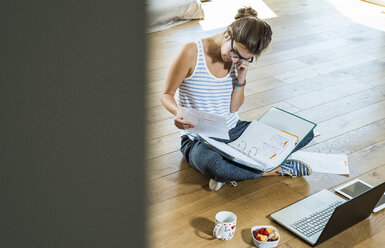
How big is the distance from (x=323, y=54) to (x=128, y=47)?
353cm

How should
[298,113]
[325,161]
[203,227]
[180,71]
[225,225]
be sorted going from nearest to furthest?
[225,225], [203,227], [180,71], [325,161], [298,113]

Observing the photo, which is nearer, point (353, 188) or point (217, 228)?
point (217, 228)

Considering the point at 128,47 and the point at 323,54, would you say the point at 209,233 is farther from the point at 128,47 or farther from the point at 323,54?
the point at 323,54

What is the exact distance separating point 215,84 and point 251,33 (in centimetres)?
31

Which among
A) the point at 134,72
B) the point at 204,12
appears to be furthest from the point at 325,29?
the point at 134,72

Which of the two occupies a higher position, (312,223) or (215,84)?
(215,84)

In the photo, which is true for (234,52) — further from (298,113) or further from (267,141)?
(298,113)

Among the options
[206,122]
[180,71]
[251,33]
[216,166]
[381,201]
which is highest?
[251,33]

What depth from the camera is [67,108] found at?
0.55 feet

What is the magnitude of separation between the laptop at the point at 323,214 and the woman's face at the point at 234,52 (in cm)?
62

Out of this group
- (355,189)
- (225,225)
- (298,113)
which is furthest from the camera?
(298,113)

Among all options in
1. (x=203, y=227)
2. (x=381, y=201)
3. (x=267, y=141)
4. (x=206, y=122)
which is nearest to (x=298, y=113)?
(x=267, y=141)

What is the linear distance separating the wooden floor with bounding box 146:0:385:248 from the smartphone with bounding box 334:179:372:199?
48 millimetres

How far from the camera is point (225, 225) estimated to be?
5.45 ft
